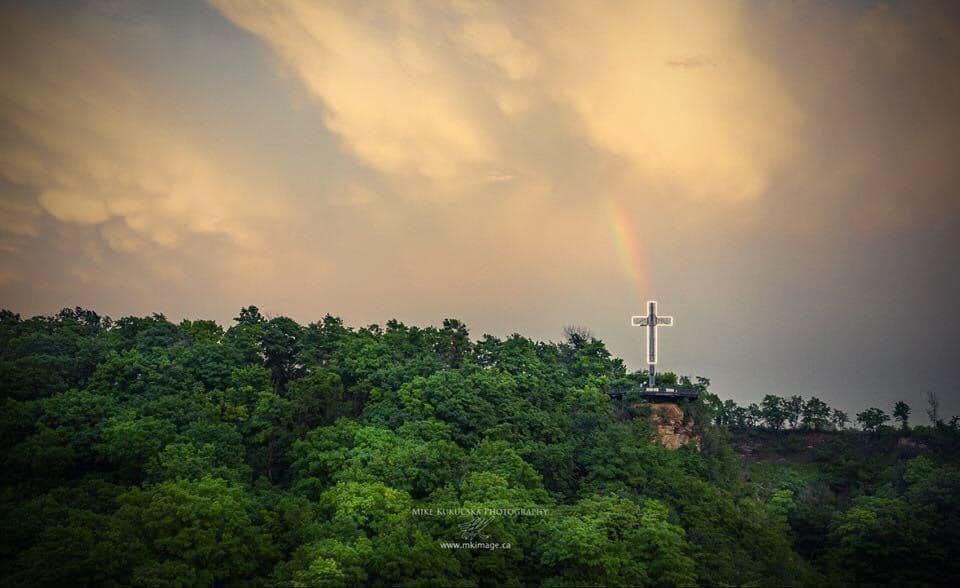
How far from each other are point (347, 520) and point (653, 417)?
1937 centimetres

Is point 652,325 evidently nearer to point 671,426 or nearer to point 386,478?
point 671,426

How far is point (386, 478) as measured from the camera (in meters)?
29.1

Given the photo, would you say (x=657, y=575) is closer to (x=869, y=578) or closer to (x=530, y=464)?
(x=530, y=464)

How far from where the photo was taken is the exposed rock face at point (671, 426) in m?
38.9

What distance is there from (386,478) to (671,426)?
55.9ft

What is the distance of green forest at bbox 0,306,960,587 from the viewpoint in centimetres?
2458

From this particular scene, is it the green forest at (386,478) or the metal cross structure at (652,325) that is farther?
the metal cross structure at (652,325)

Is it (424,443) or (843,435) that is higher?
(843,435)

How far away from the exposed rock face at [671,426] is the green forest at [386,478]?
0.55m

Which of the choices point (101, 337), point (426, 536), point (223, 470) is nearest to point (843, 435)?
point (426, 536)

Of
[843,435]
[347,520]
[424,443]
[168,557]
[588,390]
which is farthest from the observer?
[843,435]

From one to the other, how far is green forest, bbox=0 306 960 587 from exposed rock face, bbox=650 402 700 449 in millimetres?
548

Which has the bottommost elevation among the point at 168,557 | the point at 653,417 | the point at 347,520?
the point at 168,557

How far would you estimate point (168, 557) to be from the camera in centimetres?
2433
